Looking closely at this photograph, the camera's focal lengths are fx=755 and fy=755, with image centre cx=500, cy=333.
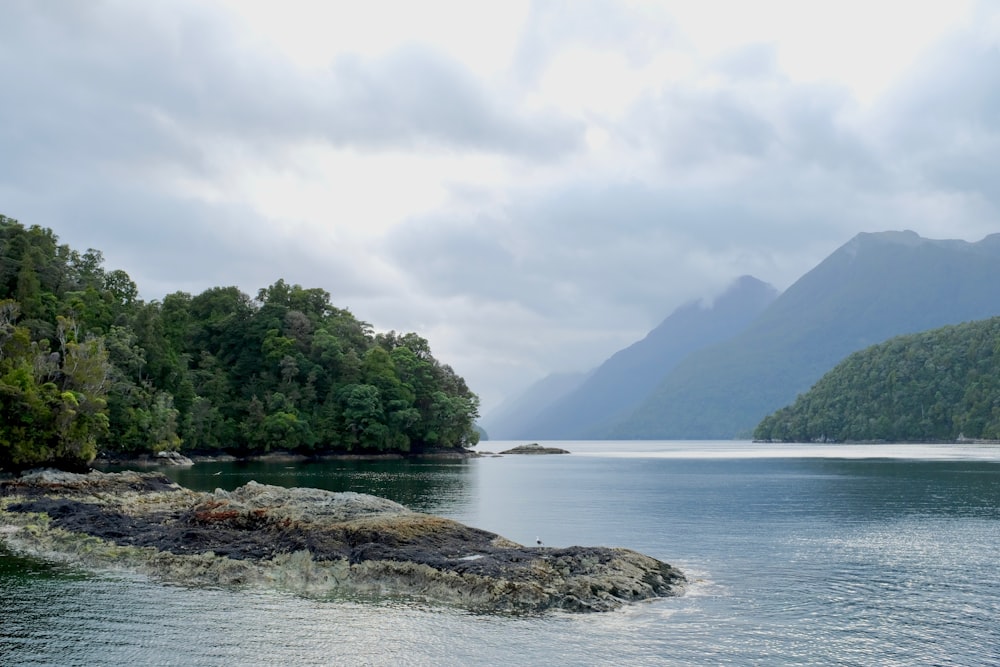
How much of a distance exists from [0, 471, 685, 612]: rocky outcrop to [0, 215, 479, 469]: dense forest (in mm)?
33974

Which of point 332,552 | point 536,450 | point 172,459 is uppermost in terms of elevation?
point 536,450

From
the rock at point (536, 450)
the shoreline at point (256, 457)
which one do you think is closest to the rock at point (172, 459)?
the shoreline at point (256, 457)

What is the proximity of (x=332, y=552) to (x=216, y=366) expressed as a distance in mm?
114089

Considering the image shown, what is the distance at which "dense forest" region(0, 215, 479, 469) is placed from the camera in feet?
300

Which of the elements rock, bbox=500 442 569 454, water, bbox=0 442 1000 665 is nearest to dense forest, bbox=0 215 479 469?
rock, bbox=500 442 569 454

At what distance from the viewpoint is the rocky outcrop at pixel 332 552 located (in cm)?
2700

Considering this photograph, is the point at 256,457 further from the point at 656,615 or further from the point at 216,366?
the point at 656,615

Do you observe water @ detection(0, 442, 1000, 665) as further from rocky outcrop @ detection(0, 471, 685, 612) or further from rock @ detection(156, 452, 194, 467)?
rock @ detection(156, 452, 194, 467)

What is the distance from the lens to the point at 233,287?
149125mm

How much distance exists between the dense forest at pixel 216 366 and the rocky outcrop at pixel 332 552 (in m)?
34.0

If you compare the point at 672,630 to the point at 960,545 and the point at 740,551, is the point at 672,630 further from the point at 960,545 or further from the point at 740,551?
the point at 960,545

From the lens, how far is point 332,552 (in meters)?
31.0

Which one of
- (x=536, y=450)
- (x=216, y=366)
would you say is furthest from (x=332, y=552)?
(x=536, y=450)

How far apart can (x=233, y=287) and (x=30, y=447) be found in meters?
89.1
